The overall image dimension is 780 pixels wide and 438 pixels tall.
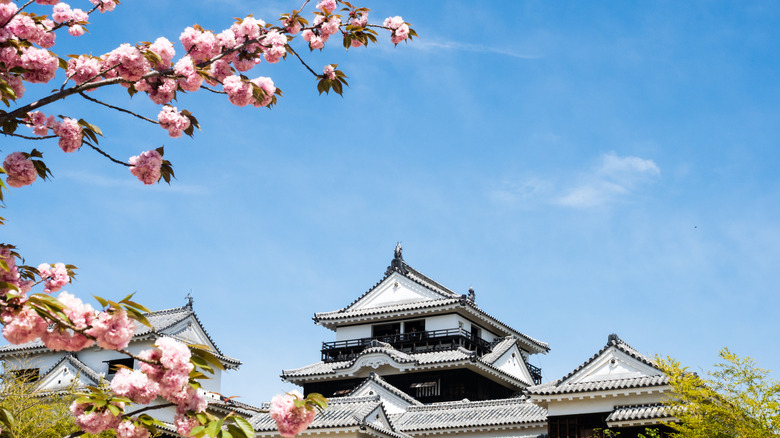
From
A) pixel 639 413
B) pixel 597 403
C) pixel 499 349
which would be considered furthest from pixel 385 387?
pixel 639 413

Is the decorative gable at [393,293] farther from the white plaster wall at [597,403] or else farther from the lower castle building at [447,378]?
the white plaster wall at [597,403]

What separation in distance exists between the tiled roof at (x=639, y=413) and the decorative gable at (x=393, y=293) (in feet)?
53.4

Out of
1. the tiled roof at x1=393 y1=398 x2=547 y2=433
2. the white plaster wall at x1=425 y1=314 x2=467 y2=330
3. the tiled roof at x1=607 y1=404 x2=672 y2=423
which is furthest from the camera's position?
the white plaster wall at x1=425 y1=314 x2=467 y2=330

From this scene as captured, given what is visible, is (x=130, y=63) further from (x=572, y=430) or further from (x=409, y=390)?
Answer: (x=409, y=390)

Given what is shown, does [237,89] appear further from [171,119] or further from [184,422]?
[184,422]

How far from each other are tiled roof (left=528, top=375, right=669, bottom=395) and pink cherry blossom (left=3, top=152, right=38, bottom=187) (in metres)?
18.3

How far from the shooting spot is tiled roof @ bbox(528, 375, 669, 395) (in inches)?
794

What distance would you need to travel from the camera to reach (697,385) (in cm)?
1758

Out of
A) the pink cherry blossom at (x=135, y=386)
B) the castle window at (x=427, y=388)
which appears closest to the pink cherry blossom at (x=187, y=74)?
the pink cherry blossom at (x=135, y=386)

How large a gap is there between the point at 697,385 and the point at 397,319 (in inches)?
790

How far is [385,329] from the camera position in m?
36.8

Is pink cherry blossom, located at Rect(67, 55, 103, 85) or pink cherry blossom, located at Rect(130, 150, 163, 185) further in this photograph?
pink cherry blossom, located at Rect(130, 150, 163, 185)

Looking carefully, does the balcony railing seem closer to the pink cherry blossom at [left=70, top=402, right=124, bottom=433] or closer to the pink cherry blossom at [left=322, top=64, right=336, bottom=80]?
the pink cherry blossom at [left=322, top=64, right=336, bottom=80]

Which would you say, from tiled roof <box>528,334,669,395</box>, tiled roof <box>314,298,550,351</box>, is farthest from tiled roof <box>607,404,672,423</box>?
tiled roof <box>314,298,550,351</box>
